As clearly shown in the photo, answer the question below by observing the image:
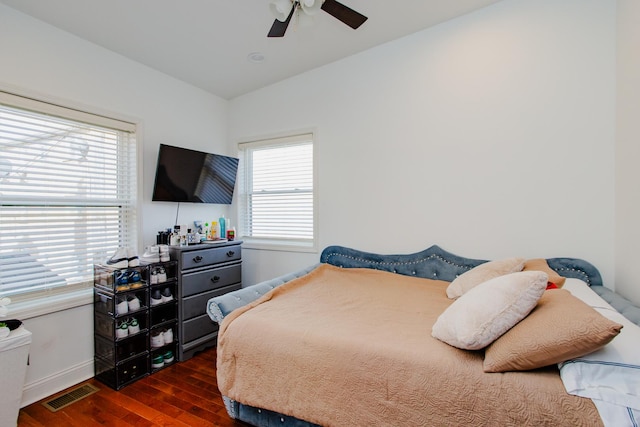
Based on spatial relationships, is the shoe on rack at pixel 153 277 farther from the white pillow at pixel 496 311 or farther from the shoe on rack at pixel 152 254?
the white pillow at pixel 496 311

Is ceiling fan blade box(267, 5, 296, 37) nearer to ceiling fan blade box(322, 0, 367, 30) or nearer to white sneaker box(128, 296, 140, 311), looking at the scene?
ceiling fan blade box(322, 0, 367, 30)

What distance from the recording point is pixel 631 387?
91 cm

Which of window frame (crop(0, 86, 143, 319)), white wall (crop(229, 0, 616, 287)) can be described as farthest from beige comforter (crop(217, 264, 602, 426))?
window frame (crop(0, 86, 143, 319))

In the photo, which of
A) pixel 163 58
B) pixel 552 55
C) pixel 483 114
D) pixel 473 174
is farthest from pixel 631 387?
pixel 163 58

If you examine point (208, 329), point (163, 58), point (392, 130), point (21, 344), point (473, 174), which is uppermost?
point (163, 58)

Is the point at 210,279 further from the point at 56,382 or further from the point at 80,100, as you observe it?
the point at 80,100

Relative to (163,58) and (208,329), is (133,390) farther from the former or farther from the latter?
(163,58)

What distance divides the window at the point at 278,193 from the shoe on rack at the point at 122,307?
1.43m

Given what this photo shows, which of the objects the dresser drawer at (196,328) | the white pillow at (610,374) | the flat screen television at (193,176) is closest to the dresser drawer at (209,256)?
the dresser drawer at (196,328)

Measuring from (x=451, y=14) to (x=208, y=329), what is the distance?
348 cm

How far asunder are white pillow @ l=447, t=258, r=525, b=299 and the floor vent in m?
2.73

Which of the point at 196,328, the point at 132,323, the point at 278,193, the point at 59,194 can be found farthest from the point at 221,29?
the point at 196,328

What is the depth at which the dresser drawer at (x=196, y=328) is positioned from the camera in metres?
2.63

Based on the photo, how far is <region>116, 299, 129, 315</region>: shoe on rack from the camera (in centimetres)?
224
